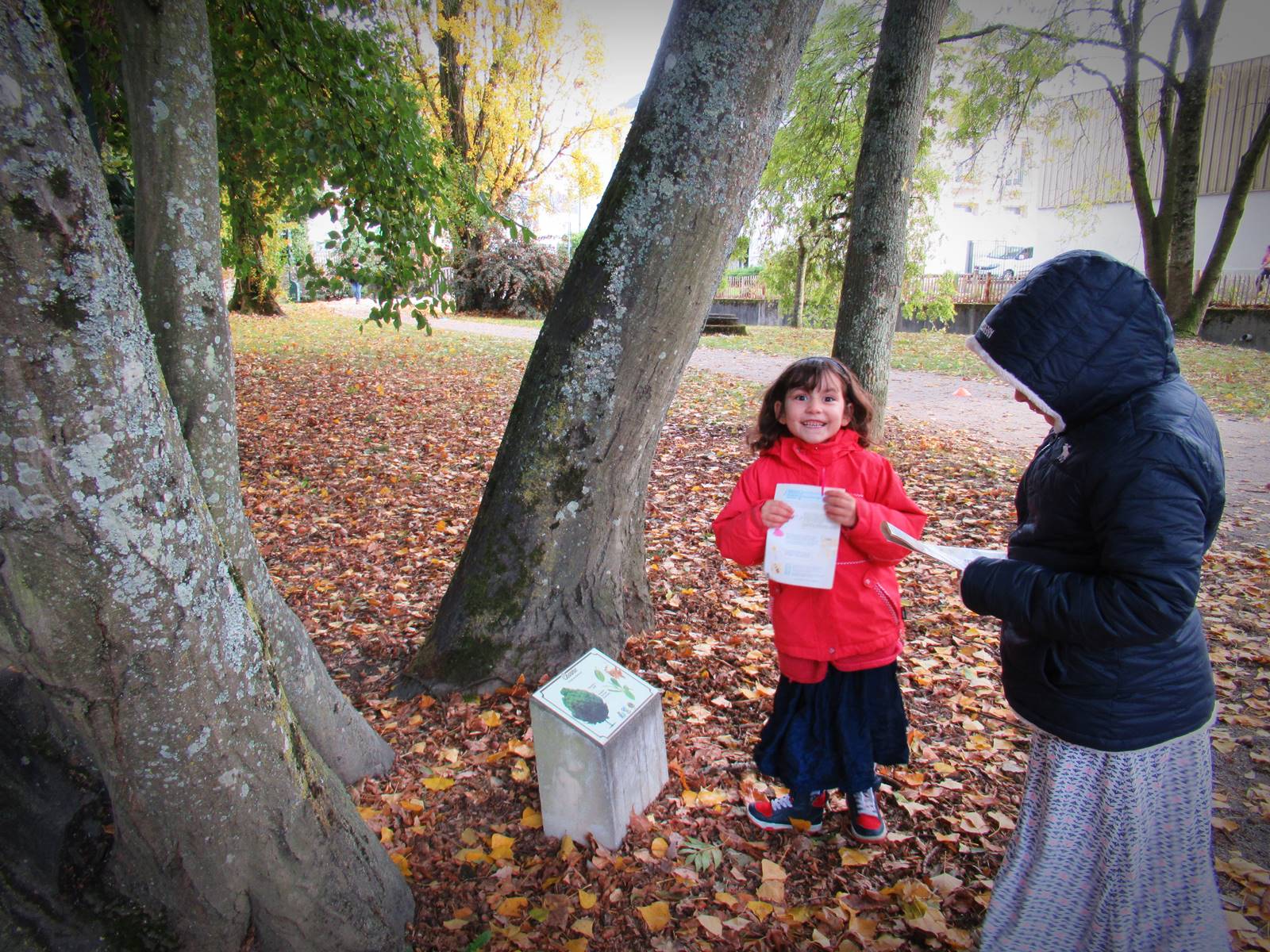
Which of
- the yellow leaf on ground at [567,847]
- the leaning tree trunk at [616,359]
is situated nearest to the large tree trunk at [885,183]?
the leaning tree trunk at [616,359]

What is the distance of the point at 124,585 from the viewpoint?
4.66 ft

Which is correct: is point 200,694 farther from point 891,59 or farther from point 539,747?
point 891,59

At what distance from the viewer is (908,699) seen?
332 cm

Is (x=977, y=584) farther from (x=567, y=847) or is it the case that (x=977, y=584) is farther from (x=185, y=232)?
(x=185, y=232)

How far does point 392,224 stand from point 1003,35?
9736 millimetres

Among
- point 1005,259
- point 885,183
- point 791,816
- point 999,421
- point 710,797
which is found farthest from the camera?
point 1005,259

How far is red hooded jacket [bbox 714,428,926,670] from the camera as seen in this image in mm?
2273

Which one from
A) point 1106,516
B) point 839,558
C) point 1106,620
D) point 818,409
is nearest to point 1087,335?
point 1106,516

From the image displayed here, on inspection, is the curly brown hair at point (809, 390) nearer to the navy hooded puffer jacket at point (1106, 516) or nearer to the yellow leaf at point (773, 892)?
the navy hooded puffer jacket at point (1106, 516)

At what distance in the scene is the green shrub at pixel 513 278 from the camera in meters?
25.0

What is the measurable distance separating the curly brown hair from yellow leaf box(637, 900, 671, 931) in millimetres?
1455

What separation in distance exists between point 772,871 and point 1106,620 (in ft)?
4.69

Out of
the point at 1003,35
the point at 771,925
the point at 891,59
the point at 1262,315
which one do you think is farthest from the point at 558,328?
the point at 1262,315

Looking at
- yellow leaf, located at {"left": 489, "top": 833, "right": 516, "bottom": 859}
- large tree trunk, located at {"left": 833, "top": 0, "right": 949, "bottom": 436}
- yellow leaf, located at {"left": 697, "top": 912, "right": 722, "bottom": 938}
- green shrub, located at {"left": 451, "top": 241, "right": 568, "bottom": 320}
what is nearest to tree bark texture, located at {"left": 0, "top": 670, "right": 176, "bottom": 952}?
yellow leaf, located at {"left": 489, "top": 833, "right": 516, "bottom": 859}
